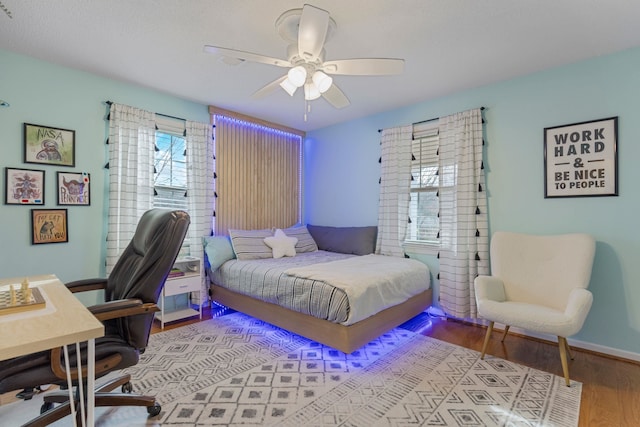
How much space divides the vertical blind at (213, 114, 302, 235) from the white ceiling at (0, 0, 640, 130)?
987mm

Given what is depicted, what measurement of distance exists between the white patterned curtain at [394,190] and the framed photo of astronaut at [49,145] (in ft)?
10.4

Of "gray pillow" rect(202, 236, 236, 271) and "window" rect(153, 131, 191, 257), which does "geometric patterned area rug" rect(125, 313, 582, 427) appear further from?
"window" rect(153, 131, 191, 257)

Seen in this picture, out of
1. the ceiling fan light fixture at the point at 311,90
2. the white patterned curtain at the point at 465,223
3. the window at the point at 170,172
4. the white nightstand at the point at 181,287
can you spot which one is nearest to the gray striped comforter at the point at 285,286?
the white nightstand at the point at 181,287

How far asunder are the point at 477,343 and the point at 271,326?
1.89 meters

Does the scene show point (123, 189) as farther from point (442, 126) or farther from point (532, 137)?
point (532, 137)

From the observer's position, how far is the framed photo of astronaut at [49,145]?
2535mm

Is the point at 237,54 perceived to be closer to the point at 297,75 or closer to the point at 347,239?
the point at 297,75

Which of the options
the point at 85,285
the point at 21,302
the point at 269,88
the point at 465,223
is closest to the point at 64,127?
the point at 85,285

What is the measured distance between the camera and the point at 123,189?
117 inches

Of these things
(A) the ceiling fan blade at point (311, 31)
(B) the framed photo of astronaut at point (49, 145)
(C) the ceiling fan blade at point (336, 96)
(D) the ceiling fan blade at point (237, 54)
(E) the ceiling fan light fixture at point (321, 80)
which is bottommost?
(B) the framed photo of astronaut at point (49, 145)

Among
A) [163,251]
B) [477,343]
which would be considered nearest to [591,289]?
[477,343]

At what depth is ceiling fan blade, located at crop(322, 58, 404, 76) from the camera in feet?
6.07

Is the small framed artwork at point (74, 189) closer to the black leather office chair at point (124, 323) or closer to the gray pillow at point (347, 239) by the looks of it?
the black leather office chair at point (124, 323)

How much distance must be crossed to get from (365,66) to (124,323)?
1.92 m
